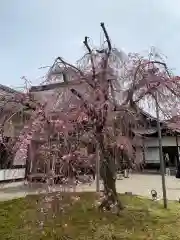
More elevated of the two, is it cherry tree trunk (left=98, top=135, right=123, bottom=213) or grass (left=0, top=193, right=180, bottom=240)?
cherry tree trunk (left=98, top=135, right=123, bottom=213)

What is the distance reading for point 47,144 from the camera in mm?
6141

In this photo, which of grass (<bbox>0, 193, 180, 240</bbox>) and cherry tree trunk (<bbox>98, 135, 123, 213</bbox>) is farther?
cherry tree trunk (<bbox>98, 135, 123, 213</bbox>)

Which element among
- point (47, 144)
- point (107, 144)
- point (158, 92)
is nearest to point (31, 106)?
point (47, 144)

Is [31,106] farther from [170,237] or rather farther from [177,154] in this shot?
[177,154]

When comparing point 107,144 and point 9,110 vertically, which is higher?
point 9,110

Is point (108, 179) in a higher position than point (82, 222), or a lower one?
higher

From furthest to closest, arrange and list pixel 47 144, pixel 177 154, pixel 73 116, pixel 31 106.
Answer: pixel 177 154 < pixel 31 106 < pixel 73 116 < pixel 47 144

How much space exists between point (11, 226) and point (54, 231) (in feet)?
3.80

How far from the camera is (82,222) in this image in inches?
277

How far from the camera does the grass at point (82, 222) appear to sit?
6.22 m

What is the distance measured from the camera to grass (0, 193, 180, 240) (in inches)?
245

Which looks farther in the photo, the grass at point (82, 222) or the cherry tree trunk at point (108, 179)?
the cherry tree trunk at point (108, 179)

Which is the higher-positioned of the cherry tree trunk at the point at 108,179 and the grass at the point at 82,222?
the cherry tree trunk at the point at 108,179

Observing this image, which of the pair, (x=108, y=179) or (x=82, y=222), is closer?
(x=82, y=222)
